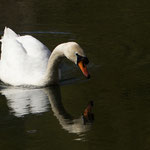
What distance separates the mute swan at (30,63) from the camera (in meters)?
9.85

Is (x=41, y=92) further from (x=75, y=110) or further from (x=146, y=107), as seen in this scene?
(x=146, y=107)

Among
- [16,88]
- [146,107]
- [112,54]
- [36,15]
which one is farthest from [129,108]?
[36,15]

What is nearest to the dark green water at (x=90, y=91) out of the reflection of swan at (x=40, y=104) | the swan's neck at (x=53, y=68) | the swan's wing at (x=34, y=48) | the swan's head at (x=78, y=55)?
the reflection of swan at (x=40, y=104)

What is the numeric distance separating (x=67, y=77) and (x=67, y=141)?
293 centimetres

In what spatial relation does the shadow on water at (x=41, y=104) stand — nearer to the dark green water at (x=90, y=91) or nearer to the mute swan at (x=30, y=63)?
the dark green water at (x=90, y=91)

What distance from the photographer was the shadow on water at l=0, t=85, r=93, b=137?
8148mm

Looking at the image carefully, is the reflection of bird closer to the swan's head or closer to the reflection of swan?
the reflection of swan

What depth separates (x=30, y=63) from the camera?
33.2ft

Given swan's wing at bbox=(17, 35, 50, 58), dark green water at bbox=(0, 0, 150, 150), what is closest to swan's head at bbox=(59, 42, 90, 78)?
dark green water at bbox=(0, 0, 150, 150)

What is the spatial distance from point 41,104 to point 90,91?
2.76 feet

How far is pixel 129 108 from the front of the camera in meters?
8.70

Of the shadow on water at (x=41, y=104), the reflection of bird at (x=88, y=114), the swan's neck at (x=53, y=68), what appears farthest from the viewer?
the swan's neck at (x=53, y=68)

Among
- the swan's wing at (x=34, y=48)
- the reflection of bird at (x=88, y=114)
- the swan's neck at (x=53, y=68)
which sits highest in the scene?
the swan's wing at (x=34, y=48)

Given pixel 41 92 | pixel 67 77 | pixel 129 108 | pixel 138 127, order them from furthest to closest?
pixel 67 77 → pixel 41 92 → pixel 129 108 → pixel 138 127
